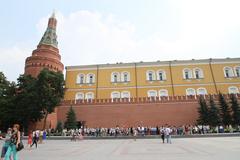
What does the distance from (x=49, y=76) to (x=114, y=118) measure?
1040 centimetres

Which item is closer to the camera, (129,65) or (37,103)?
(37,103)

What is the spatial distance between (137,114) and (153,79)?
27.3 ft

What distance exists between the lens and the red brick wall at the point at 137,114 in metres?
28.2

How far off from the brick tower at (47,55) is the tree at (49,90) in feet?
19.0

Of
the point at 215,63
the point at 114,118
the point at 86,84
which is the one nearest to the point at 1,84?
the point at 86,84

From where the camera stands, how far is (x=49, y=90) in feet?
86.5

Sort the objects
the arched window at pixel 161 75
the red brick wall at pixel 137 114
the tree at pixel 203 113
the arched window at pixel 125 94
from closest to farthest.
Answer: the tree at pixel 203 113, the red brick wall at pixel 137 114, the arched window at pixel 125 94, the arched window at pixel 161 75

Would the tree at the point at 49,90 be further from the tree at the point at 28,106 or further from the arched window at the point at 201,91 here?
the arched window at the point at 201,91

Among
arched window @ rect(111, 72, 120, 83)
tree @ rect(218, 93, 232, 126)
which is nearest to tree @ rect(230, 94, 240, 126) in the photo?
tree @ rect(218, 93, 232, 126)

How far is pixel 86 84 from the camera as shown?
116ft

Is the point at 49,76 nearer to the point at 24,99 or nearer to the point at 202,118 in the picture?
the point at 24,99

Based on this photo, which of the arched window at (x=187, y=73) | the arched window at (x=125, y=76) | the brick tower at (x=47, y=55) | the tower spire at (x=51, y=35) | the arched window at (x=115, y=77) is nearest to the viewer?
the brick tower at (x=47, y=55)

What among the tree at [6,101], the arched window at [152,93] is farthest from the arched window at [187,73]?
the tree at [6,101]

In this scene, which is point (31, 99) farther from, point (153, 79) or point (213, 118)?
point (213, 118)
